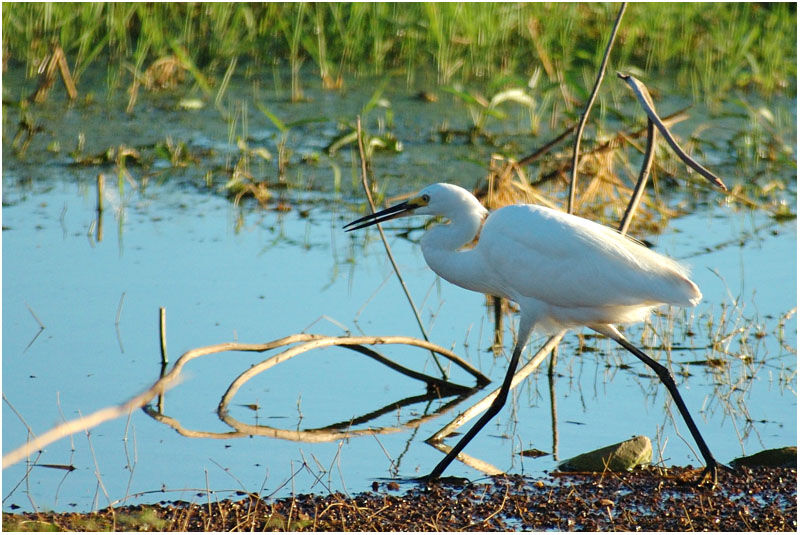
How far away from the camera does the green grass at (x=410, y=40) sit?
31.3 ft

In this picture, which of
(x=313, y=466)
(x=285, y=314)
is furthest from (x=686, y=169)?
(x=313, y=466)

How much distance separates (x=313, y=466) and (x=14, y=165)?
A: 4700 millimetres

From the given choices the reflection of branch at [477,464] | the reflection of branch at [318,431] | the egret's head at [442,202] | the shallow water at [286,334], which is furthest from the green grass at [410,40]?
the reflection of branch at [477,464]

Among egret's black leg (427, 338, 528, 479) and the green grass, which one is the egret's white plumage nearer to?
egret's black leg (427, 338, 528, 479)

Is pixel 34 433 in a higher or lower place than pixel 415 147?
lower

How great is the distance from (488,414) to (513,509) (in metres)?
0.65

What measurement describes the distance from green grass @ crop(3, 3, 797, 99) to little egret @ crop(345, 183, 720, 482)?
5.09 metres

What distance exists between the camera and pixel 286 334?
561cm

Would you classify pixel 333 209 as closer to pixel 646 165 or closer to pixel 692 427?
pixel 646 165

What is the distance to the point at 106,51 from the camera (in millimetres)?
10016

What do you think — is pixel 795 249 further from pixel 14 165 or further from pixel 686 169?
pixel 14 165

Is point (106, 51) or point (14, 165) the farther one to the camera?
point (106, 51)

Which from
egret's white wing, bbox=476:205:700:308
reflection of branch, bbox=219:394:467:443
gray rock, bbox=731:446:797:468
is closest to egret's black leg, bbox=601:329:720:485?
gray rock, bbox=731:446:797:468

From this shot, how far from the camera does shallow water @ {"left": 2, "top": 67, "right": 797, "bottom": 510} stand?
4.41 metres
